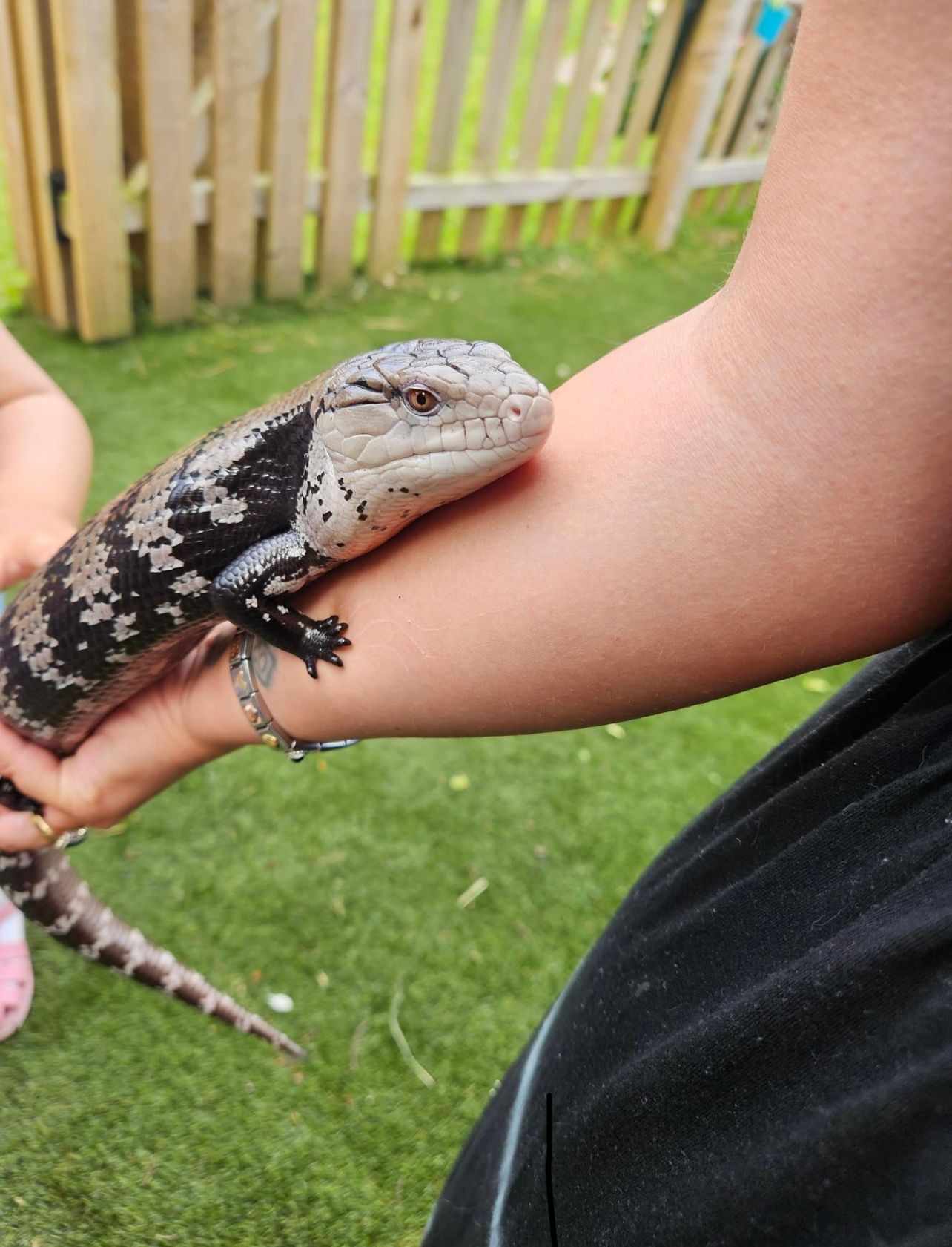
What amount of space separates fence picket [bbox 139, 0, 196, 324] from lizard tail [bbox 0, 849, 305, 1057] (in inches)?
133

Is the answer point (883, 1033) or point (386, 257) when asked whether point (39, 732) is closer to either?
point (883, 1033)

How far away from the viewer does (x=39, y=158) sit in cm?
413

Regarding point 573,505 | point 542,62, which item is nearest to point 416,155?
point 542,62

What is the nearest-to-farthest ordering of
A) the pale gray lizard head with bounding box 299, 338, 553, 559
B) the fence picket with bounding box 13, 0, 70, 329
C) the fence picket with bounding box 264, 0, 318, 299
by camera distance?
1. the pale gray lizard head with bounding box 299, 338, 553, 559
2. the fence picket with bounding box 13, 0, 70, 329
3. the fence picket with bounding box 264, 0, 318, 299

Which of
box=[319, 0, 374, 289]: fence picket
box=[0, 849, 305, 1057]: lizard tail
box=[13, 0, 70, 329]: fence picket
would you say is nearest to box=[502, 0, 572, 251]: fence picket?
box=[319, 0, 374, 289]: fence picket

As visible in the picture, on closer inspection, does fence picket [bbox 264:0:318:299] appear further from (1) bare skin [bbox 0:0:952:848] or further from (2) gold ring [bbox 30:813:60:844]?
(1) bare skin [bbox 0:0:952:848]

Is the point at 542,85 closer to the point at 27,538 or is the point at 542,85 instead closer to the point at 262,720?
the point at 27,538

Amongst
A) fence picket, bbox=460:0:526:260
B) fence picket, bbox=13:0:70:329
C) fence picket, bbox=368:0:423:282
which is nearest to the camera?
fence picket, bbox=13:0:70:329

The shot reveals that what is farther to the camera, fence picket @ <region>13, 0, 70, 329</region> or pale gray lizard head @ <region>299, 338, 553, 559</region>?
fence picket @ <region>13, 0, 70, 329</region>

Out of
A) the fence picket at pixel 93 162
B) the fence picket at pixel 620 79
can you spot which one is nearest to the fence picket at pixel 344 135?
the fence picket at pixel 93 162

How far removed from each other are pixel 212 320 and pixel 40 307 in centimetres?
88

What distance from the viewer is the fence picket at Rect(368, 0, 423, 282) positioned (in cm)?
470

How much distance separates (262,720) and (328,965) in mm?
1446

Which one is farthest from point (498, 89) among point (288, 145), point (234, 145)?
point (234, 145)
